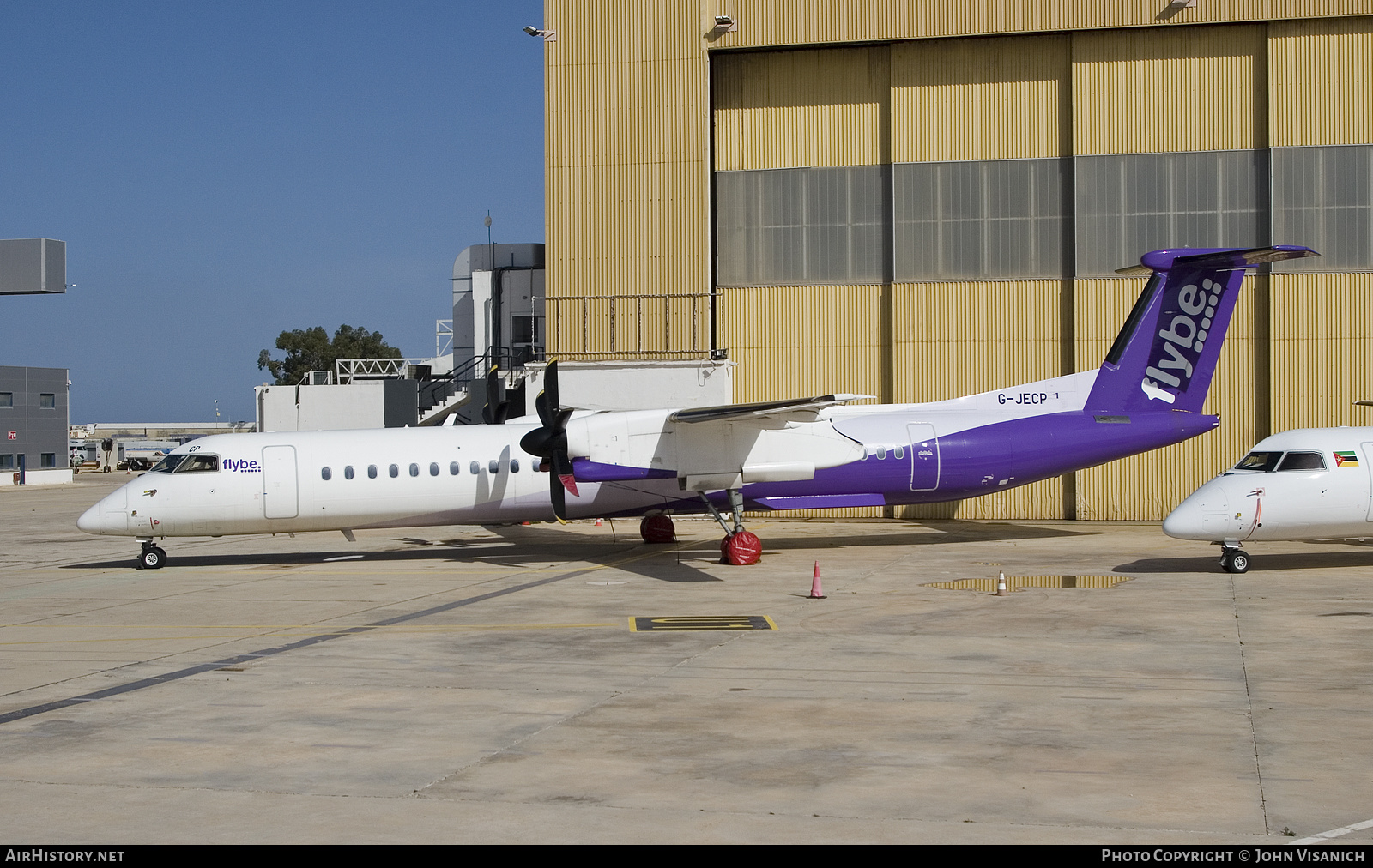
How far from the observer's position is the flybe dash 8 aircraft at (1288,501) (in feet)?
63.7

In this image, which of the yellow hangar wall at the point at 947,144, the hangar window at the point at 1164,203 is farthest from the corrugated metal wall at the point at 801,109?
the hangar window at the point at 1164,203

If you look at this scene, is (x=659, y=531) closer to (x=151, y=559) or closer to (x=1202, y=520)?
Result: (x=151, y=559)

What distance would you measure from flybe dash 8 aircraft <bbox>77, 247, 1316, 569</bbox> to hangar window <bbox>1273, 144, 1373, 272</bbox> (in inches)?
278

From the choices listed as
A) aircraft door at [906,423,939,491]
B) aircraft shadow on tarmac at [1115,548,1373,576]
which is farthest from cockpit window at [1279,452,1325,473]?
aircraft door at [906,423,939,491]

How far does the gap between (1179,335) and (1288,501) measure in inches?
273

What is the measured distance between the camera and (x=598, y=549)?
87.6 feet

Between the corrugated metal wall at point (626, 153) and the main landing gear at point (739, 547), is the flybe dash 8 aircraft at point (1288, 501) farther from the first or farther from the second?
the corrugated metal wall at point (626, 153)

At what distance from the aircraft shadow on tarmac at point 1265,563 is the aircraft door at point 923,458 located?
452cm

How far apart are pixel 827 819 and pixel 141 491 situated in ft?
62.7

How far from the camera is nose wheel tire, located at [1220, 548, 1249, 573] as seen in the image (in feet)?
65.3

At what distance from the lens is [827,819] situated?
7516mm

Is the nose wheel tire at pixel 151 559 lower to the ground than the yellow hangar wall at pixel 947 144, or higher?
lower
